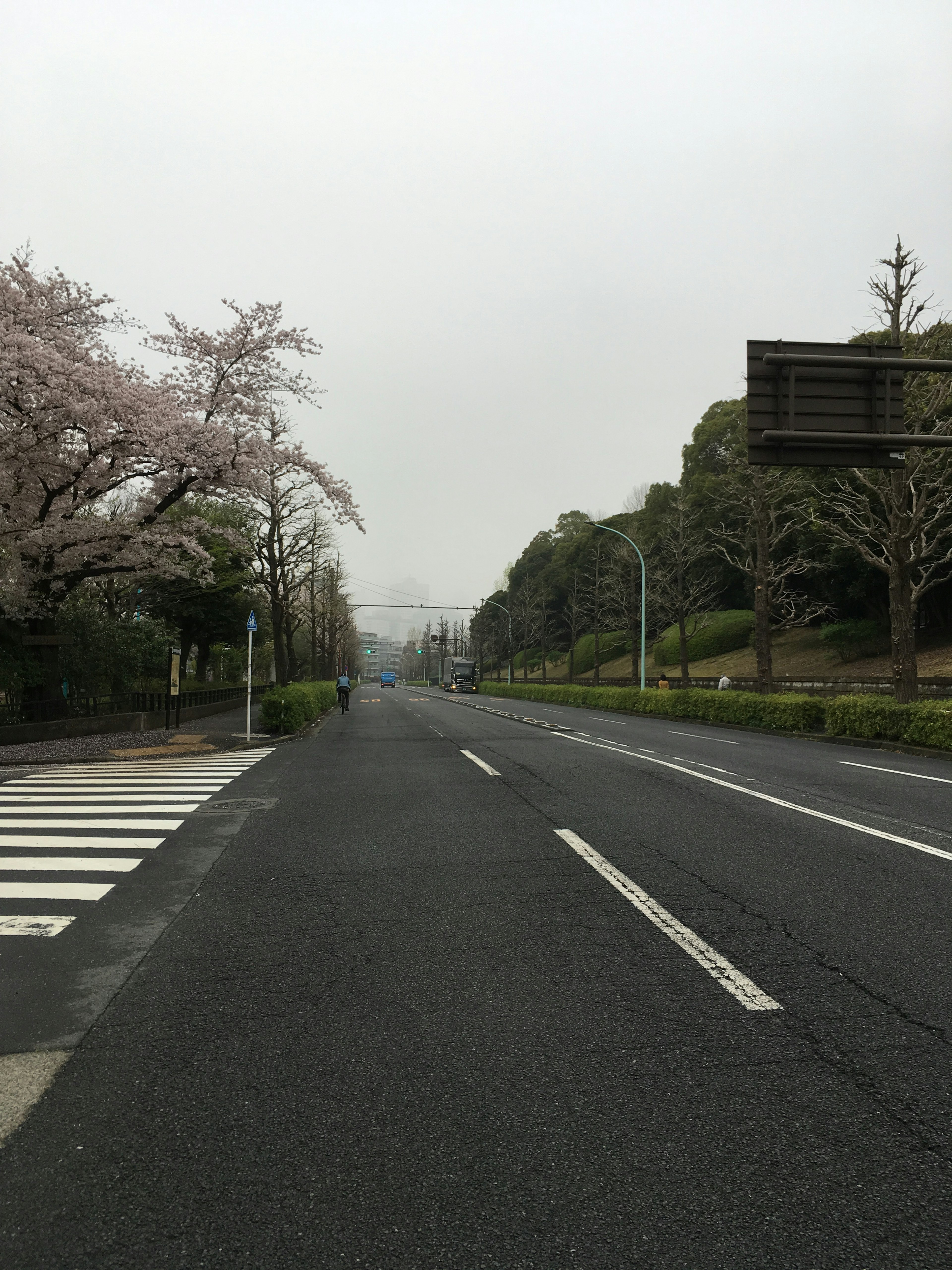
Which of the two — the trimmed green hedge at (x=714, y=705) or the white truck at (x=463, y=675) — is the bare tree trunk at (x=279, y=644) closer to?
the trimmed green hedge at (x=714, y=705)

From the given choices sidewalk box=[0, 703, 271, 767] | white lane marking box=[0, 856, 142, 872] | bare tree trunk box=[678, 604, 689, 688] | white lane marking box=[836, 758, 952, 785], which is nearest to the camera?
white lane marking box=[0, 856, 142, 872]

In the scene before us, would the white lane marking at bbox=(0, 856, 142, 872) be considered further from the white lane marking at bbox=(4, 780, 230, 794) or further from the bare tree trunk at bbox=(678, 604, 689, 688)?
the bare tree trunk at bbox=(678, 604, 689, 688)

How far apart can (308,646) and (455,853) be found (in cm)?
6900

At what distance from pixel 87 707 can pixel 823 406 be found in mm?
18174

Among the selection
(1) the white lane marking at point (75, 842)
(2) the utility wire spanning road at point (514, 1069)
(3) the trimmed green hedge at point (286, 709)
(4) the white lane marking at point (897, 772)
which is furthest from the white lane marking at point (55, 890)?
(3) the trimmed green hedge at point (286, 709)

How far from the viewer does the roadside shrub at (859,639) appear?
141ft

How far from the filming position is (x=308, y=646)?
7444cm

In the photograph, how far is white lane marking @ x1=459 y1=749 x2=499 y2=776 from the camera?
12.7 meters

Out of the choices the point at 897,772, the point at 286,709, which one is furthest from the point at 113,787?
the point at 897,772

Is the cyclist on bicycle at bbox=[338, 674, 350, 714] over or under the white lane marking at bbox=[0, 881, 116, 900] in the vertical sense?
over

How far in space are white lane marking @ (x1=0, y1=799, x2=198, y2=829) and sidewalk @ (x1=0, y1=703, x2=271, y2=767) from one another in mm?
5279

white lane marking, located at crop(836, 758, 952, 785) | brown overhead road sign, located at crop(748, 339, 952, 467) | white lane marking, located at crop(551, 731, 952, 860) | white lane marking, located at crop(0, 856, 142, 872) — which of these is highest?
brown overhead road sign, located at crop(748, 339, 952, 467)

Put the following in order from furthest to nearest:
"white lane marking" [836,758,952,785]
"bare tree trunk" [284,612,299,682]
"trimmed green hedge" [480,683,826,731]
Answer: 1. "bare tree trunk" [284,612,299,682]
2. "trimmed green hedge" [480,683,826,731]
3. "white lane marking" [836,758,952,785]

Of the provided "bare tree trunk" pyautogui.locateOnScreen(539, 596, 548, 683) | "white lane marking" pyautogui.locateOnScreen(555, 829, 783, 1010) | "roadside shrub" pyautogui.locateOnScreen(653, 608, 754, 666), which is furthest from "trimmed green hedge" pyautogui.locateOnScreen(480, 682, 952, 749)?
"bare tree trunk" pyautogui.locateOnScreen(539, 596, 548, 683)
